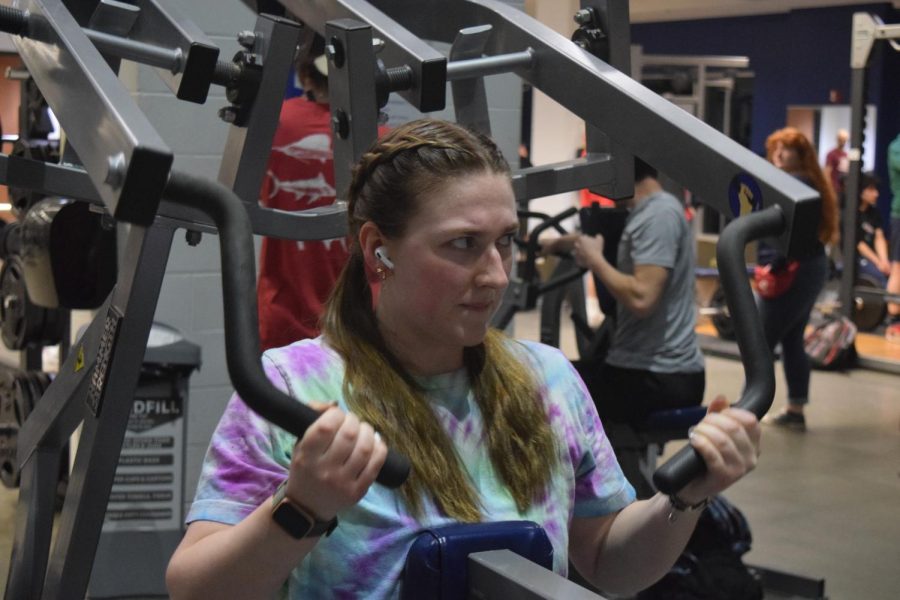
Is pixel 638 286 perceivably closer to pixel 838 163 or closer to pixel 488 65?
pixel 488 65

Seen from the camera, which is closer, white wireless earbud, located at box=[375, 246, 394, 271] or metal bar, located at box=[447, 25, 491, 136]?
white wireless earbud, located at box=[375, 246, 394, 271]

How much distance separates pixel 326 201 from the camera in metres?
3.21

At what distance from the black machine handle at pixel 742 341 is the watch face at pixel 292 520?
0.35 metres

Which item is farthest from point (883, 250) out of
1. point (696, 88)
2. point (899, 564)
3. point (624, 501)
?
point (624, 501)

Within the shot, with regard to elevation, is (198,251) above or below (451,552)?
below

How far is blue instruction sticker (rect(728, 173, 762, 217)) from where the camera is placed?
1.39 m

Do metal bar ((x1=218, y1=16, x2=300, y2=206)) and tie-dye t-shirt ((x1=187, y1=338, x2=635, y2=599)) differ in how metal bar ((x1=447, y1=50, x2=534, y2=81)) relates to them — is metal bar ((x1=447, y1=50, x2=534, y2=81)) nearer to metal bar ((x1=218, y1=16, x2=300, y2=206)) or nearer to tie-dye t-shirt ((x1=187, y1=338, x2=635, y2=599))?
metal bar ((x1=218, y1=16, x2=300, y2=206))

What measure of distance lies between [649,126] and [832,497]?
153 inches

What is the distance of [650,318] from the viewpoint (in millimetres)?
3893

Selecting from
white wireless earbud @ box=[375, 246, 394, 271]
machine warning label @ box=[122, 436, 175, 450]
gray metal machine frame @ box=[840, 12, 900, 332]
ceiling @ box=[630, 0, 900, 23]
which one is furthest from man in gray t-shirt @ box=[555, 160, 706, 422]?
ceiling @ box=[630, 0, 900, 23]

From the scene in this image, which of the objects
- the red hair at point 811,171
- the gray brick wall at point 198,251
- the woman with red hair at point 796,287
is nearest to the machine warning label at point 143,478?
the gray brick wall at point 198,251

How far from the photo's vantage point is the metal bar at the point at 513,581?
4.00ft

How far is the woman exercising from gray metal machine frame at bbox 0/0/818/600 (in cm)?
25

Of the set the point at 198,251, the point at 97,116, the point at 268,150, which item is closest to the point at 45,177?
the point at 268,150
